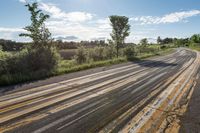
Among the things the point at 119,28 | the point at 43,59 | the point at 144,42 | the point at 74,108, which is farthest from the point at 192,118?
the point at 144,42

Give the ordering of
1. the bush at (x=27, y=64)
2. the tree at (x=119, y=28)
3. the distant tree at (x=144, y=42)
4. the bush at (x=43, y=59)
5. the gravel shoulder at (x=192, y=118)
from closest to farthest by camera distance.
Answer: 1. the gravel shoulder at (x=192, y=118)
2. the bush at (x=27, y=64)
3. the bush at (x=43, y=59)
4. the tree at (x=119, y=28)
5. the distant tree at (x=144, y=42)

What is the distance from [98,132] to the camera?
14.4ft

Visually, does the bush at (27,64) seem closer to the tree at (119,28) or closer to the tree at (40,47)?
the tree at (40,47)

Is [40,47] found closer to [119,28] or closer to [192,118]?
[192,118]

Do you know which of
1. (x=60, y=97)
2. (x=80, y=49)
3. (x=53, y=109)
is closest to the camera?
(x=53, y=109)

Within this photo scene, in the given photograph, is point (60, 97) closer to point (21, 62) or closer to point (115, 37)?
point (21, 62)

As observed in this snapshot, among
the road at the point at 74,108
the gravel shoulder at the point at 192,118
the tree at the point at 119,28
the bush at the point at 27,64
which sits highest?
the tree at the point at 119,28

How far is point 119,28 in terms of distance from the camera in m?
38.2

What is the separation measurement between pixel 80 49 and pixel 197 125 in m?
34.1

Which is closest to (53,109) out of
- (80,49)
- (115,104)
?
(115,104)

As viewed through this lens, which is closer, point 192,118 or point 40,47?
point 192,118

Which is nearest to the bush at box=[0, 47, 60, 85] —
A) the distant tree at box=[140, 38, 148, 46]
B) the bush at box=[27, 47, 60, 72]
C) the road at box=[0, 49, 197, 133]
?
the bush at box=[27, 47, 60, 72]

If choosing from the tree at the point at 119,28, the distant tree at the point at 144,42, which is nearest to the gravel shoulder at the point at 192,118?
the tree at the point at 119,28

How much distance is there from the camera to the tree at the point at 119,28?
37688 mm
